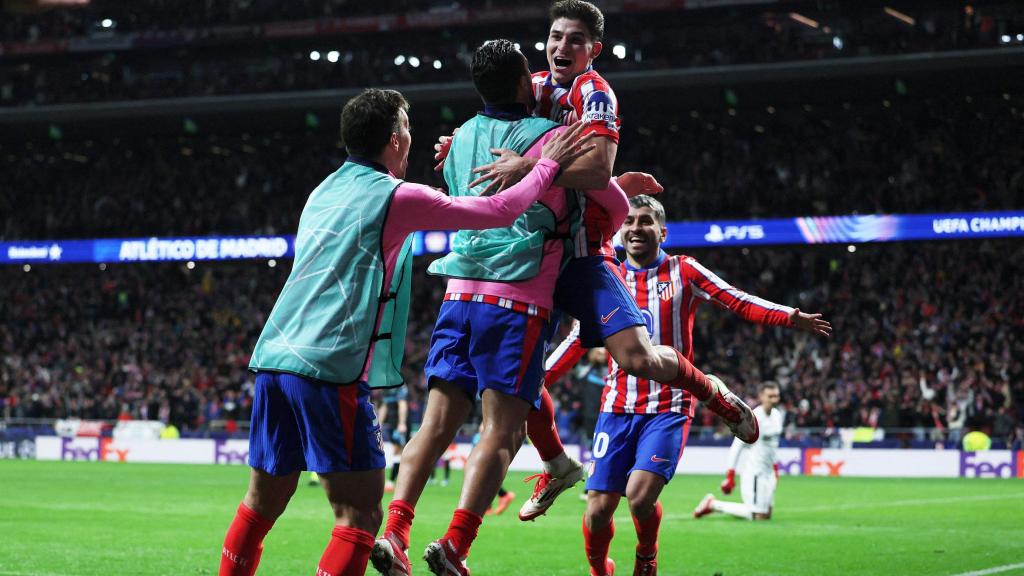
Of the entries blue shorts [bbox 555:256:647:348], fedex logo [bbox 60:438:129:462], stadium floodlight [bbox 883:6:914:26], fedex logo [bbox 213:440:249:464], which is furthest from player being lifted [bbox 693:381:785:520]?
stadium floodlight [bbox 883:6:914:26]

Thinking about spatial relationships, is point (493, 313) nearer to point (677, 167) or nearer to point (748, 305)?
point (748, 305)

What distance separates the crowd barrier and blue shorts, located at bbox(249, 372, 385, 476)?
1676 cm

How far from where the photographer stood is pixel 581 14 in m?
6.09

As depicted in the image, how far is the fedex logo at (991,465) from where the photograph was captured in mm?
24344

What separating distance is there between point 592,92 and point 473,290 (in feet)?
3.50

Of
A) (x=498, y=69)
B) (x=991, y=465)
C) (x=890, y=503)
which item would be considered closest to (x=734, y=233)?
(x=991, y=465)

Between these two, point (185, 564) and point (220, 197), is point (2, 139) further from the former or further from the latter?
point (185, 564)

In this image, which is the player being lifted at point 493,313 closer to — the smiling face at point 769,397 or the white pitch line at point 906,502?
the smiling face at point 769,397

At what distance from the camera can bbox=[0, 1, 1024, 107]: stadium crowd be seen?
110ft

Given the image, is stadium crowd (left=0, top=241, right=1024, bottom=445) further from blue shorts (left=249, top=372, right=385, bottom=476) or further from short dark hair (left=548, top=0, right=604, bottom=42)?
blue shorts (left=249, top=372, right=385, bottom=476)

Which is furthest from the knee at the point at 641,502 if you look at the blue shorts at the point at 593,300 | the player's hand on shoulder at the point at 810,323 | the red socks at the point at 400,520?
the red socks at the point at 400,520

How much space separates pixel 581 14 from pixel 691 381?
195 cm

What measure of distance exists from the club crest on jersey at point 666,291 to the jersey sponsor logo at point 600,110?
96.7 inches

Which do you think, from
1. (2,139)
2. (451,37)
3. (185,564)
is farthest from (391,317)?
(2,139)
